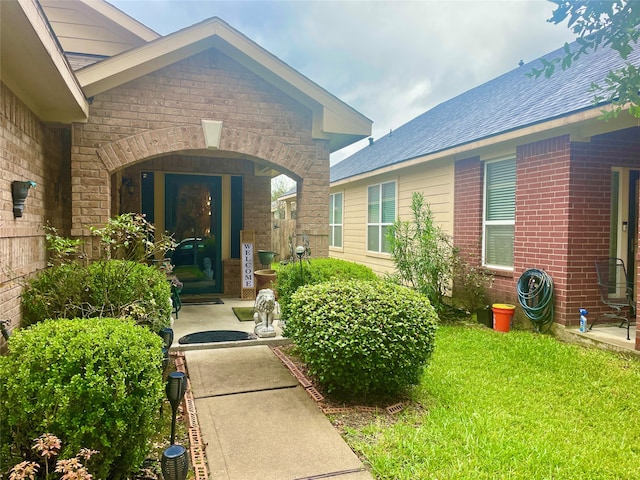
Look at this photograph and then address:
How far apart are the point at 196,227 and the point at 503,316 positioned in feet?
19.8

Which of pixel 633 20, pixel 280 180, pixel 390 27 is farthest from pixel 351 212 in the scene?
pixel 280 180

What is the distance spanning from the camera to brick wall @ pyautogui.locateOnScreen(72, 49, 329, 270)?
18.9 feet

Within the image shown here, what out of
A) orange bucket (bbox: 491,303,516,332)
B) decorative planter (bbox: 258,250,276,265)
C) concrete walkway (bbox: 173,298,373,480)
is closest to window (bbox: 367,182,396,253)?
decorative planter (bbox: 258,250,276,265)

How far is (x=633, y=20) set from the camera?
1.83 metres

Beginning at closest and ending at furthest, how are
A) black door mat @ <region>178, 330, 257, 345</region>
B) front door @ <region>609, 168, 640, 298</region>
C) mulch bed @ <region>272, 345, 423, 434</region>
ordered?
mulch bed @ <region>272, 345, 423, 434</region> → black door mat @ <region>178, 330, 257, 345</region> → front door @ <region>609, 168, 640, 298</region>

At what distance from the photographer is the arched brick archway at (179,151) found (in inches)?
225

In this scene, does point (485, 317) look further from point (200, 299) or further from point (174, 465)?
point (174, 465)

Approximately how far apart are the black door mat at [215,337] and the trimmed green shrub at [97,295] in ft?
2.74

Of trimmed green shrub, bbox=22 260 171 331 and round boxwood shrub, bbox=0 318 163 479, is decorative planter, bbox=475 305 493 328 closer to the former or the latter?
trimmed green shrub, bbox=22 260 171 331

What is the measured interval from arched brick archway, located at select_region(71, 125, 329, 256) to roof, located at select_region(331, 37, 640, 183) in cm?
282

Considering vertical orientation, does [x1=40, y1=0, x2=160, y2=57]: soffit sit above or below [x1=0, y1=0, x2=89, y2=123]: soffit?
above

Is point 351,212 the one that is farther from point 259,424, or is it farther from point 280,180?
point 280,180

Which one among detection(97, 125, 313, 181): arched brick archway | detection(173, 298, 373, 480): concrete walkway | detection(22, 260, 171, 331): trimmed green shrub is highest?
detection(97, 125, 313, 181): arched brick archway

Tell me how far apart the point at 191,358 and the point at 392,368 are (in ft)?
7.61
